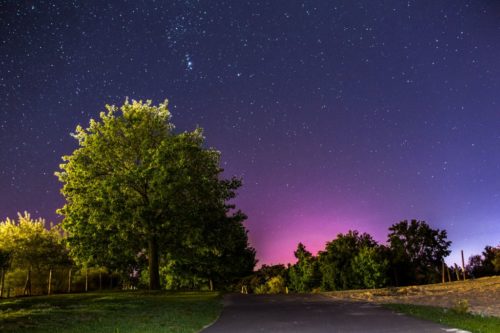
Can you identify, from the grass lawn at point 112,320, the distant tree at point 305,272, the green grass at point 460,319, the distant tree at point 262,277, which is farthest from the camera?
the distant tree at point 262,277

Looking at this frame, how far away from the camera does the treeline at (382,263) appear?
6131cm

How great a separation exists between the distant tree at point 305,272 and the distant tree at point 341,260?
279 cm

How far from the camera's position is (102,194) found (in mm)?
33406

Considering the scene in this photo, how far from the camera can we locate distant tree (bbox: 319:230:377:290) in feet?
207

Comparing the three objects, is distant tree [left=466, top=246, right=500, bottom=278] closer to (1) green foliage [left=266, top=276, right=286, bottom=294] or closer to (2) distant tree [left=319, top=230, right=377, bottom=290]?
(2) distant tree [left=319, top=230, right=377, bottom=290]

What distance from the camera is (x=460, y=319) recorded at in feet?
48.6

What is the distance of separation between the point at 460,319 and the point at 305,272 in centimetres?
6116

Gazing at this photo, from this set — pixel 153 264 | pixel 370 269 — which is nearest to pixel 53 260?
pixel 153 264

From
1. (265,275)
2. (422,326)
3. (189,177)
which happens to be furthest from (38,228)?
(265,275)

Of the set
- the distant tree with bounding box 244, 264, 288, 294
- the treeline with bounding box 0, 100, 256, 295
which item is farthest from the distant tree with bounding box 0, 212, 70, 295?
the distant tree with bounding box 244, 264, 288, 294

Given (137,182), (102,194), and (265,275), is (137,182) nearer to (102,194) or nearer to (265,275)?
(102,194)

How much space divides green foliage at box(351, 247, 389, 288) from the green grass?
42864 mm

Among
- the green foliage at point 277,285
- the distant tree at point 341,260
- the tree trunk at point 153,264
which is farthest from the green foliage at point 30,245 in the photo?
the green foliage at point 277,285

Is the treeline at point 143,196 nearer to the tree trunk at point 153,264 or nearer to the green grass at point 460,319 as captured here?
the tree trunk at point 153,264
